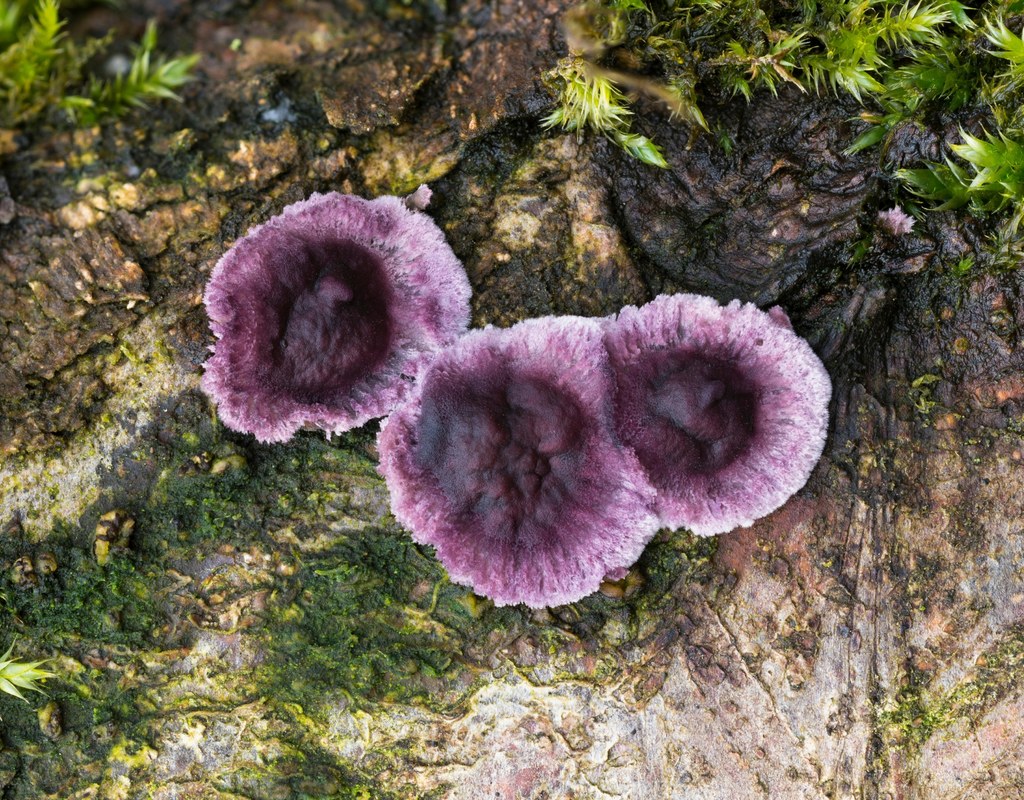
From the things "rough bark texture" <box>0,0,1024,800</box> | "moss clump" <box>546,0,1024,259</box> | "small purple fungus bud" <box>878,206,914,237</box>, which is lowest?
"rough bark texture" <box>0,0,1024,800</box>

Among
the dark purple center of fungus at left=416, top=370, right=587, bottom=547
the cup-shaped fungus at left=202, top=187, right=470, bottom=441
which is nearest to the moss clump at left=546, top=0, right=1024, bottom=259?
the cup-shaped fungus at left=202, top=187, right=470, bottom=441

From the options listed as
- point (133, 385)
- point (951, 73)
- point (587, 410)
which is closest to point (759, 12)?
point (951, 73)

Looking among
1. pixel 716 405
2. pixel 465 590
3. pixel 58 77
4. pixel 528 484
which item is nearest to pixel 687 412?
pixel 716 405

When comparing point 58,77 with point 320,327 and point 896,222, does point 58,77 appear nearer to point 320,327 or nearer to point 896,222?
point 320,327

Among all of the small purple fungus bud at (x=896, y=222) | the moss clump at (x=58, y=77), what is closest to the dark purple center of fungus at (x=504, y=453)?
the small purple fungus bud at (x=896, y=222)

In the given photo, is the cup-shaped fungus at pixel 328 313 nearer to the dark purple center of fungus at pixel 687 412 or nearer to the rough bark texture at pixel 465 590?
the rough bark texture at pixel 465 590

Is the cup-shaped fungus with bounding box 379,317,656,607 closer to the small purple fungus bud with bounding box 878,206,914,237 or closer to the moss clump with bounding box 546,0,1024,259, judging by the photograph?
the moss clump with bounding box 546,0,1024,259

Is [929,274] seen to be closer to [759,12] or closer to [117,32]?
[759,12]
